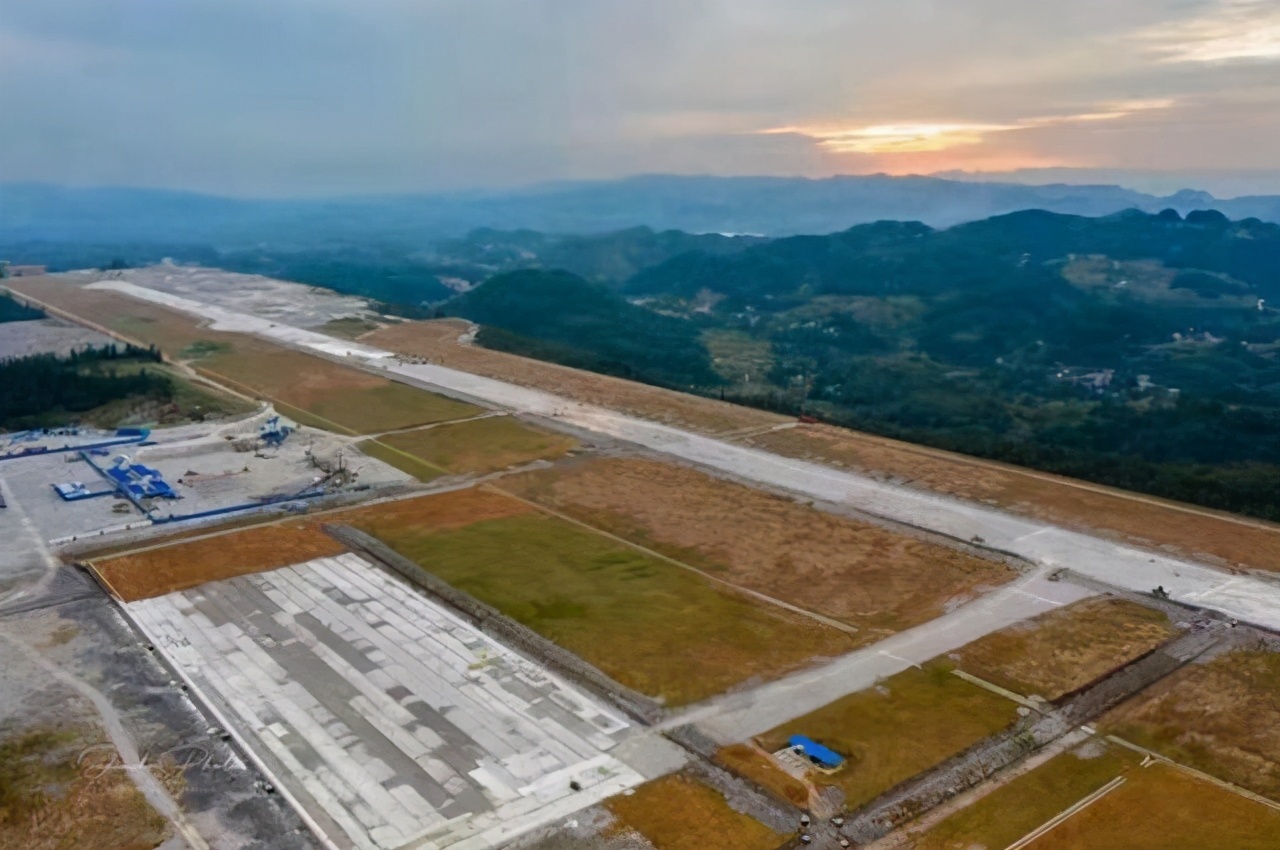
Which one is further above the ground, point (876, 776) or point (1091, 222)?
point (1091, 222)

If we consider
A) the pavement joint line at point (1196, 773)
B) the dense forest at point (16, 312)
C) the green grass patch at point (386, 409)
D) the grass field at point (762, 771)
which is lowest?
the pavement joint line at point (1196, 773)

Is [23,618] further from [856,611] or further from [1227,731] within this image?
[1227,731]

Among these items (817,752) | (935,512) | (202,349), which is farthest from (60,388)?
(817,752)

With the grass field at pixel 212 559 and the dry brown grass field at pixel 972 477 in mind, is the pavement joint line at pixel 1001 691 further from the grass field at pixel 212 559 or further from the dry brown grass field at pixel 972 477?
the grass field at pixel 212 559

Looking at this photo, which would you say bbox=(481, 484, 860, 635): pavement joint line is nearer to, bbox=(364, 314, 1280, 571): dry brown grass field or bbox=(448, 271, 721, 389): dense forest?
bbox=(364, 314, 1280, 571): dry brown grass field

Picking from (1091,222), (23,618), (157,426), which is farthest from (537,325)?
(1091,222)

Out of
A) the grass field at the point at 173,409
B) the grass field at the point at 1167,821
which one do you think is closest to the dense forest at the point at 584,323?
the grass field at the point at 173,409
